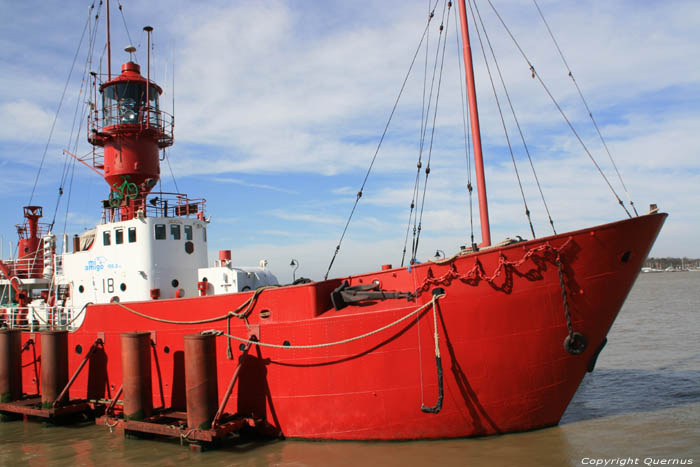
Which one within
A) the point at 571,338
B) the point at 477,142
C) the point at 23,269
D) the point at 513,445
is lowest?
the point at 513,445

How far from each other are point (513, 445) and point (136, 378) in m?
7.48

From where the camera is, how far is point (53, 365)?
12.0 meters

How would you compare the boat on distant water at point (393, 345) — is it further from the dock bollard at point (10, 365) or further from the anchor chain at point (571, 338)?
the dock bollard at point (10, 365)

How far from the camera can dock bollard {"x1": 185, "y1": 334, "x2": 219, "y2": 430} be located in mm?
9156

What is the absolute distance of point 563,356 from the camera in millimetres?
8266

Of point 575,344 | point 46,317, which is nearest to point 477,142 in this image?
point 575,344

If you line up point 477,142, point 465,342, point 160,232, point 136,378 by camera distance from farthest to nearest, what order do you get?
point 160,232 → point 136,378 → point 477,142 → point 465,342

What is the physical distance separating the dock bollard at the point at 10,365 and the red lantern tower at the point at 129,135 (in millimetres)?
4422

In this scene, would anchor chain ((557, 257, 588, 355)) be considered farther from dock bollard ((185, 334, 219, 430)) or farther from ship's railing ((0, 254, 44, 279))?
ship's railing ((0, 254, 44, 279))

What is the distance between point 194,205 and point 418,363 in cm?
857

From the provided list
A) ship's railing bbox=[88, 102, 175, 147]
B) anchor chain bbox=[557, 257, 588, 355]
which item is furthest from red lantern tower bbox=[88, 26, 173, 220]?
anchor chain bbox=[557, 257, 588, 355]

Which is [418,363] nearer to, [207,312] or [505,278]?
[505,278]

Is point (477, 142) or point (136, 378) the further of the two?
point (136, 378)

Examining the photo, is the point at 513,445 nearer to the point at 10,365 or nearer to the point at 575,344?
the point at 575,344
